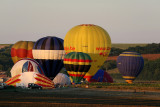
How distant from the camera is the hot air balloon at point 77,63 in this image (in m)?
72.0

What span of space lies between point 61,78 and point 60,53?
490 centimetres

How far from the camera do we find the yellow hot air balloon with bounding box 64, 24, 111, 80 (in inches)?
3086

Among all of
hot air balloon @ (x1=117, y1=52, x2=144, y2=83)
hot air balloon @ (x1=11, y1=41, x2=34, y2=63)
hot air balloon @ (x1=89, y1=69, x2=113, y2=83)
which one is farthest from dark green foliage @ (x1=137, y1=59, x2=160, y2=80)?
hot air balloon @ (x1=11, y1=41, x2=34, y2=63)

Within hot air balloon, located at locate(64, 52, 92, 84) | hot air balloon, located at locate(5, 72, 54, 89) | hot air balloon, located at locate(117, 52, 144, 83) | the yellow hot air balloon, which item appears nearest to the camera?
hot air balloon, located at locate(5, 72, 54, 89)

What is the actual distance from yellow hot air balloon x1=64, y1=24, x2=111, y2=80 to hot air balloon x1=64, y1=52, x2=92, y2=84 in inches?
219

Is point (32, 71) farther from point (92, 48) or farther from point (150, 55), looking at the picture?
point (150, 55)


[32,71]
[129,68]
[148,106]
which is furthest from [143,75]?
[148,106]

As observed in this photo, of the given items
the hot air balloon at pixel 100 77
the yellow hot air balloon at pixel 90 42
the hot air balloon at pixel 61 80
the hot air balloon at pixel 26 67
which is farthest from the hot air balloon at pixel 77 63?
the hot air balloon at pixel 100 77

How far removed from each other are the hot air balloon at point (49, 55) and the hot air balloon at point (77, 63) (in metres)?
3.27

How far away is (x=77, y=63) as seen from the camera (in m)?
71.9

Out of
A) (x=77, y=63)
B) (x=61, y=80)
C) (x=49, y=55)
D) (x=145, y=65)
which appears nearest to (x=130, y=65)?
(x=77, y=63)

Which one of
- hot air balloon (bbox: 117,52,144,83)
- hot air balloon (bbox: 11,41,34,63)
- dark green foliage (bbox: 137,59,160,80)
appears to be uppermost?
hot air balloon (bbox: 11,41,34,63)

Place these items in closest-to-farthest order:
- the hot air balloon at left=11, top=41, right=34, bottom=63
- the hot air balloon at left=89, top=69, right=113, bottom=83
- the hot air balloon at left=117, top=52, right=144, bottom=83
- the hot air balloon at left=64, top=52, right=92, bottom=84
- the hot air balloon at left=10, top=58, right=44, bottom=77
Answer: the hot air balloon at left=10, top=58, right=44, bottom=77
the hot air balloon at left=64, top=52, right=92, bottom=84
the hot air balloon at left=89, top=69, right=113, bottom=83
the hot air balloon at left=117, top=52, right=144, bottom=83
the hot air balloon at left=11, top=41, right=34, bottom=63

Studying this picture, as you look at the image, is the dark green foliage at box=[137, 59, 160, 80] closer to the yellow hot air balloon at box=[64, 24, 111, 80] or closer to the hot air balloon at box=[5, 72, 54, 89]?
the yellow hot air balloon at box=[64, 24, 111, 80]
